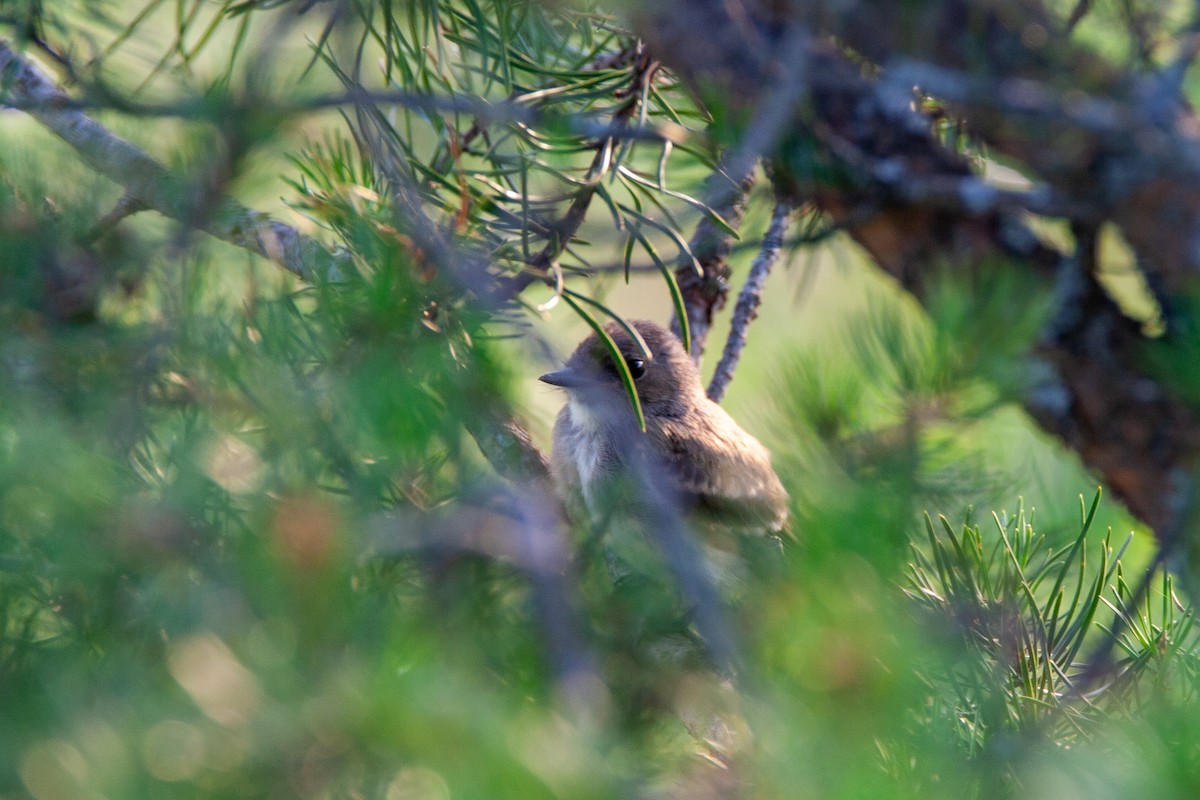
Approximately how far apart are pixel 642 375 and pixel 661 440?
0.23m

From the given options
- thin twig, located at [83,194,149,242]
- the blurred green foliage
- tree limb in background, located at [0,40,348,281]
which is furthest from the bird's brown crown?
thin twig, located at [83,194,149,242]

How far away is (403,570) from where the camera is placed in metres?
1.51

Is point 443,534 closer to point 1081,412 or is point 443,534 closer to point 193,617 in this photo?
point 193,617

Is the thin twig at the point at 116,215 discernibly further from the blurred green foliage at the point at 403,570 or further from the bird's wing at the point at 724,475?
the bird's wing at the point at 724,475

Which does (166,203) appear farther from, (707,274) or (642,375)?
(642,375)

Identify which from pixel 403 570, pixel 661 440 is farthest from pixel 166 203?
pixel 661 440

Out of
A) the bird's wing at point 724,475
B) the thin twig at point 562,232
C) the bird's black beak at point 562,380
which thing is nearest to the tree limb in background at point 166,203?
the thin twig at point 562,232

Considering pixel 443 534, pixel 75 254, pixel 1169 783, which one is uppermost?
pixel 1169 783

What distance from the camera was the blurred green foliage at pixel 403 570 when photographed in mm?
934

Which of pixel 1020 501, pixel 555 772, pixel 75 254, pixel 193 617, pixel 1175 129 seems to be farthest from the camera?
pixel 1020 501

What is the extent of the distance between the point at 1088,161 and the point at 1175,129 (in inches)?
8.6

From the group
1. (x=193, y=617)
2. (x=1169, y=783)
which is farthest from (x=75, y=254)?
(x=1169, y=783)

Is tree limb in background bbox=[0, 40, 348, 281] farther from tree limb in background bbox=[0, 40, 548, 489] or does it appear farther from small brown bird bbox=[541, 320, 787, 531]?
small brown bird bbox=[541, 320, 787, 531]

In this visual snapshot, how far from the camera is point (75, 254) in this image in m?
1.44
